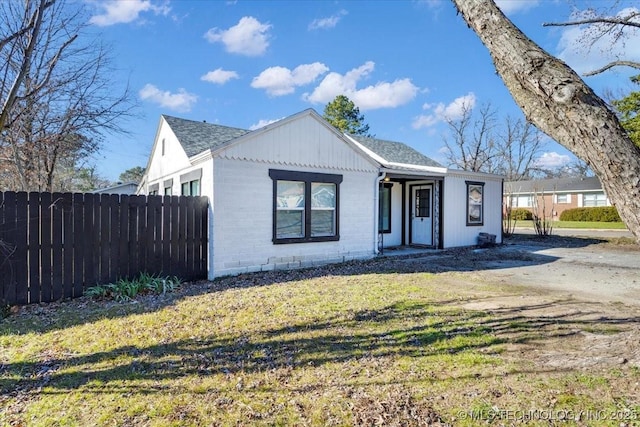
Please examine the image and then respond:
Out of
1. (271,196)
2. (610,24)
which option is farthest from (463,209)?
(271,196)

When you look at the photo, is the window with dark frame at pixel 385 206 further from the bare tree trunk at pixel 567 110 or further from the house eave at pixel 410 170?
the bare tree trunk at pixel 567 110

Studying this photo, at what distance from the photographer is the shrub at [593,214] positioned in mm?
28266

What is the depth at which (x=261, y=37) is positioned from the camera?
1287 centimetres

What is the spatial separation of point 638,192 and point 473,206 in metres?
12.3

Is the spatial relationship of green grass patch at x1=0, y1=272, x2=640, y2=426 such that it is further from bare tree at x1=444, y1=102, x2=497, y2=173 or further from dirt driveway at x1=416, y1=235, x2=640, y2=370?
bare tree at x1=444, y1=102, x2=497, y2=173

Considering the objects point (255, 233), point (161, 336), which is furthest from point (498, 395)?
point (255, 233)

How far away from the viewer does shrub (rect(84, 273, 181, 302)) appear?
6.35 metres

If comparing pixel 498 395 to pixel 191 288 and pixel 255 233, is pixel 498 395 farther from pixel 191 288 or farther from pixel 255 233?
pixel 255 233

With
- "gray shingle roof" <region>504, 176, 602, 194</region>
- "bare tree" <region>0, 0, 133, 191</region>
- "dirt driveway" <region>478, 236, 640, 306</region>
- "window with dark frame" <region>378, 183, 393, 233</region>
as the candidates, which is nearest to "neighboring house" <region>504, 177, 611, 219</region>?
"gray shingle roof" <region>504, 176, 602, 194</region>

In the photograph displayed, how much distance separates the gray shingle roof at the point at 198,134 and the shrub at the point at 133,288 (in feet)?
13.0

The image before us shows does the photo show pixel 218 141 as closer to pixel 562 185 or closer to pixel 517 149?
pixel 517 149

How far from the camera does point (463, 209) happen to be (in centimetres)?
1295

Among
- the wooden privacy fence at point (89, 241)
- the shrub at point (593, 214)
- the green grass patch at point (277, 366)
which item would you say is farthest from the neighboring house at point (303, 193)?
the shrub at point (593, 214)

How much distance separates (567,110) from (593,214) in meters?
34.6
